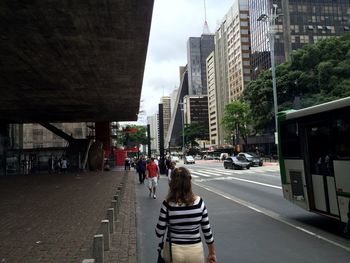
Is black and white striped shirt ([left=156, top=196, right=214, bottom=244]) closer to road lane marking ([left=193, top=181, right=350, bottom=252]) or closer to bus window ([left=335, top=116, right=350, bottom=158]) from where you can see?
road lane marking ([left=193, top=181, right=350, bottom=252])

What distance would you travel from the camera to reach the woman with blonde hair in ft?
→ 13.5

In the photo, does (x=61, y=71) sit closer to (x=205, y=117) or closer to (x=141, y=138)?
(x=141, y=138)

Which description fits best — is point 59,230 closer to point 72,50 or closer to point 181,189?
point 181,189

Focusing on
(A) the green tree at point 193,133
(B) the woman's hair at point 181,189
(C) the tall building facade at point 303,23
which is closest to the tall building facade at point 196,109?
(A) the green tree at point 193,133

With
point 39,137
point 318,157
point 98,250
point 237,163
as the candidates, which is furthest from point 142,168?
point 39,137

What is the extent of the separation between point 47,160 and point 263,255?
42.2 meters

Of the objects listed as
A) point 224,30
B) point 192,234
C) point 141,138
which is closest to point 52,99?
point 192,234

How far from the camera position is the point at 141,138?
108 metres

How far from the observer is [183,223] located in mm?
4203

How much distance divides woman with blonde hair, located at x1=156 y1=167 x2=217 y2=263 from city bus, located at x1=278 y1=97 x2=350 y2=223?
476 cm

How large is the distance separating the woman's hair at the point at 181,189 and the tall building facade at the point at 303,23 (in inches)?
3585

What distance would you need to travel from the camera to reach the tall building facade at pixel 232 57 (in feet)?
397

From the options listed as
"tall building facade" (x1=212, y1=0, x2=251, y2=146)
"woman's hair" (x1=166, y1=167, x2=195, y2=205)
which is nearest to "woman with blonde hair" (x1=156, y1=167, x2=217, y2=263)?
"woman's hair" (x1=166, y1=167, x2=195, y2=205)

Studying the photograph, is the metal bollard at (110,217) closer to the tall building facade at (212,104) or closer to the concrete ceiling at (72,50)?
the concrete ceiling at (72,50)
